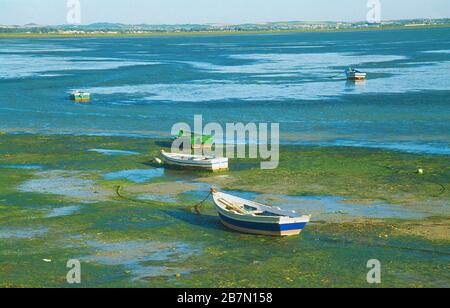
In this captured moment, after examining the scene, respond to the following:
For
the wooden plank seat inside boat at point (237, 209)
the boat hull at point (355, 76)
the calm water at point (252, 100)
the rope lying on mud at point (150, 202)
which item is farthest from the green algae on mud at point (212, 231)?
the boat hull at point (355, 76)

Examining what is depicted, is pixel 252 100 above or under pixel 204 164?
under

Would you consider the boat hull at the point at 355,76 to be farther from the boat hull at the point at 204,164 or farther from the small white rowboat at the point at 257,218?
the small white rowboat at the point at 257,218

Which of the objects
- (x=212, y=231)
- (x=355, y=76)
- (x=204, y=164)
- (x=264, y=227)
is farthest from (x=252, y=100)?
(x=264, y=227)

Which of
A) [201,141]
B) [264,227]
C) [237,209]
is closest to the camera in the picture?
[264,227]

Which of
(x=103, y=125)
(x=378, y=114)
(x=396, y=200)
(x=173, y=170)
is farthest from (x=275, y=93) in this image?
(x=396, y=200)

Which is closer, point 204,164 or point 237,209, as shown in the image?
point 237,209

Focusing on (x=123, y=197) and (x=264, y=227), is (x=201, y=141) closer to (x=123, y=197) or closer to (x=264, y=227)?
(x=123, y=197)

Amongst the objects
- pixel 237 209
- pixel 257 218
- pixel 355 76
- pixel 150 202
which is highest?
pixel 257 218

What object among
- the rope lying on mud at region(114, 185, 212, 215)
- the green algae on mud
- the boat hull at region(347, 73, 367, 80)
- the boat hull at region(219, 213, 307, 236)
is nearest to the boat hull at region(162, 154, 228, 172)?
the green algae on mud
